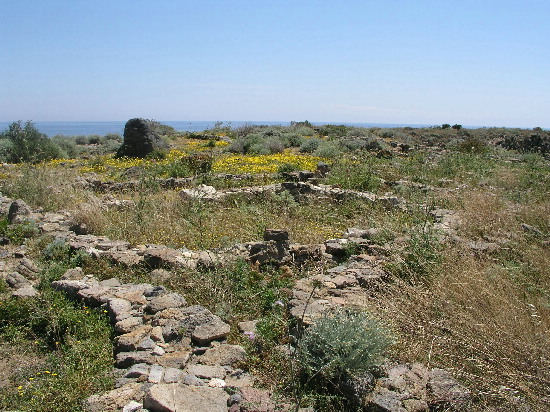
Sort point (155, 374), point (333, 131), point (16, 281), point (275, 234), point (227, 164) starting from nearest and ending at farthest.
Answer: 1. point (155, 374)
2. point (16, 281)
3. point (275, 234)
4. point (227, 164)
5. point (333, 131)

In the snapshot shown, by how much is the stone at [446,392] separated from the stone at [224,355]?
1.62 m

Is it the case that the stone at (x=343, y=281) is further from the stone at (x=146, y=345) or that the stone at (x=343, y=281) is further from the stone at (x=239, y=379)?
the stone at (x=146, y=345)

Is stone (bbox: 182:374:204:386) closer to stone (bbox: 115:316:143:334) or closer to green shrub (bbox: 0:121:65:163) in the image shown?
stone (bbox: 115:316:143:334)

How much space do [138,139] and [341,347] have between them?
15.9 metres

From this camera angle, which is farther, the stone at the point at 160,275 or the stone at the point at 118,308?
the stone at the point at 160,275

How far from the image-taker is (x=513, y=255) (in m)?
6.49

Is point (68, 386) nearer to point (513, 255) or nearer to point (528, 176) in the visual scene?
point (513, 255)

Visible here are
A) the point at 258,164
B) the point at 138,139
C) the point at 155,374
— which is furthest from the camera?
the point at 138,139

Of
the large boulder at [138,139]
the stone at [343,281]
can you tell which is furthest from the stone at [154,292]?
the large boulder at [138,139]

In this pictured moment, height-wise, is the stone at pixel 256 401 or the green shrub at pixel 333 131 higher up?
the green shrub at pixel 333 131

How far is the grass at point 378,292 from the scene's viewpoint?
367cm

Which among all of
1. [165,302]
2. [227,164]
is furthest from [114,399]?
[227,164]

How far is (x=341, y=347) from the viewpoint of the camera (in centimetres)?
363

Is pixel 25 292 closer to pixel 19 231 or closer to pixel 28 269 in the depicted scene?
pixel 28 269
